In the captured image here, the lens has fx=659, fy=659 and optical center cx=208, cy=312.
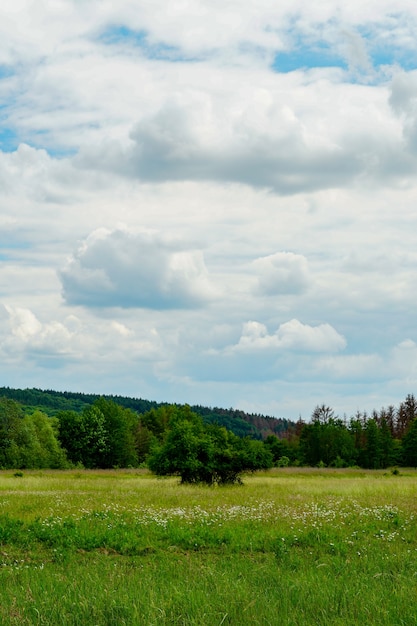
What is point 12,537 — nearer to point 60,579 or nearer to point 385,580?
point 60,579

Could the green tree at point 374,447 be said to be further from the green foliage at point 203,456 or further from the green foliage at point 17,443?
the green foliage at point 203,456

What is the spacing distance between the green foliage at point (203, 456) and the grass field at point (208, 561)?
1149cm

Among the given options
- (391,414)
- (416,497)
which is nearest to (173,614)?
(416,497)

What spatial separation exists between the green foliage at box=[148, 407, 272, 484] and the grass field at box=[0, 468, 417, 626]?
452 inches

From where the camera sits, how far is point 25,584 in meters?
10.2

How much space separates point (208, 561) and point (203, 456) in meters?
28.9

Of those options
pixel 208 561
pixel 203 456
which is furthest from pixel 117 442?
pixel 208 561

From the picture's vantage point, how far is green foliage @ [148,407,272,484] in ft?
139

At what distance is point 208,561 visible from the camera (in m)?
14.3

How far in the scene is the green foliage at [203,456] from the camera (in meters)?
42.2

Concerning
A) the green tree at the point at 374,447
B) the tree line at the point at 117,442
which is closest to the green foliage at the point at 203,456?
the tree line at the point at 117,442

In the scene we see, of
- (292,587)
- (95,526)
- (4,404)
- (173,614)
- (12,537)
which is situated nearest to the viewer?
(173,614)

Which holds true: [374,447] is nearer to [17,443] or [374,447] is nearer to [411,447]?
[411,447]

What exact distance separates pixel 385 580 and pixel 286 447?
360 ft
